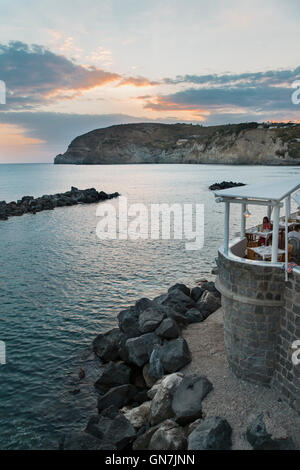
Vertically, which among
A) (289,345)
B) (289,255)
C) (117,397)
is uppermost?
(289,255)

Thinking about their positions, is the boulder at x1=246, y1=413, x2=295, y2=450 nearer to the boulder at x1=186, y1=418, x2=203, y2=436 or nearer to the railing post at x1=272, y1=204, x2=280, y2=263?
the boulder at x1=186, y1=418, x2=203, y2=436

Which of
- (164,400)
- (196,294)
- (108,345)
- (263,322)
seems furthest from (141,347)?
(196,294)

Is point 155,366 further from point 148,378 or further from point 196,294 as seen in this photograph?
point 196,294

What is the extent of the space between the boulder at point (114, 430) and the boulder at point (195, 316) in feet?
20.3

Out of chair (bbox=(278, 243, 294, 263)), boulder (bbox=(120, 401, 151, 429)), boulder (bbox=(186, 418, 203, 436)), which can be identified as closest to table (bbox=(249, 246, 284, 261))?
chair (bbox=(278, 243, 294, 263))

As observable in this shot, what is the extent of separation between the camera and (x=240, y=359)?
11.3 m

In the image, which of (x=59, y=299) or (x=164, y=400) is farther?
(x=59, y=299)

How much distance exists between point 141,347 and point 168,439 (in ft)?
14.7

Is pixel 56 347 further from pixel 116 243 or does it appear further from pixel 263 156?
pixel 263 156

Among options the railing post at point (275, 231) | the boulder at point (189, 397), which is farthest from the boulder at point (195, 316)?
the railing post at point (275, 231)

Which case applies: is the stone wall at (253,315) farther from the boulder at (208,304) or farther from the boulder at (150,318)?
the boulder at (208,304)

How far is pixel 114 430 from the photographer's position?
10.4 metres

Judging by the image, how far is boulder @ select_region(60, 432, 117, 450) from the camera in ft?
31.3

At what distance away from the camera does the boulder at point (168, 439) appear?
948 centimetres
